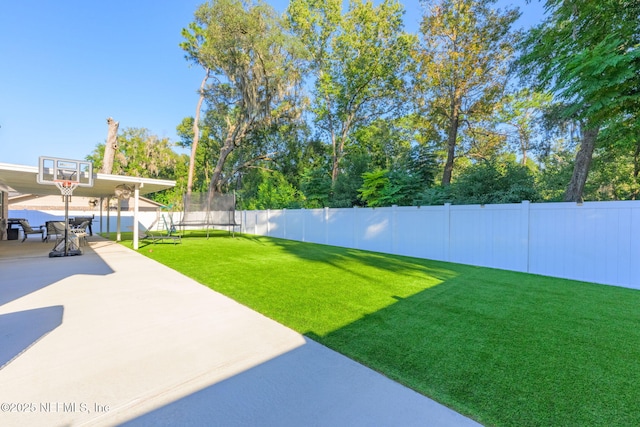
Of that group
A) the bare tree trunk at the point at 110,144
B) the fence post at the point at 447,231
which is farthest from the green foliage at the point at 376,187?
the bare tree trunk at the point at 110,144

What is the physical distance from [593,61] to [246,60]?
15.3m

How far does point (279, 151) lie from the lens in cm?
2169

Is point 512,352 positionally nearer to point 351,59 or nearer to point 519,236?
point 519,236

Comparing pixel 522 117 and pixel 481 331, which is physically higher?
pixel 522 117

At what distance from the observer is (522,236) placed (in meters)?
6.17

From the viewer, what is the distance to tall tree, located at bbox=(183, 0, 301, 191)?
48.8 ft

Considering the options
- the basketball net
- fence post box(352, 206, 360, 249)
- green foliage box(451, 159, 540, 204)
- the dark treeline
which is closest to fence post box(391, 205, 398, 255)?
the dark treeline

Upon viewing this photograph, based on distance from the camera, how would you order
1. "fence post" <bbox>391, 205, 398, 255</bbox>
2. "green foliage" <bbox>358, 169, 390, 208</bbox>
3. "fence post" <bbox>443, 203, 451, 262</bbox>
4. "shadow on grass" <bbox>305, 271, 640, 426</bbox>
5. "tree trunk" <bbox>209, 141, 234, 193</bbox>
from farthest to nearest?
"tree trunk" <bbox>209, 141, 234, 193</bbox> → "green foliage" <bbox>358, 169, 390, 208</bbox> → "fence post" <bbox>391, 205, 398, 255</bbox> → "fence post" <bbox>443, 203, 451, 262</bbox> → "shadow on grass" <bbox>305, 271, 640, 426</bbox>

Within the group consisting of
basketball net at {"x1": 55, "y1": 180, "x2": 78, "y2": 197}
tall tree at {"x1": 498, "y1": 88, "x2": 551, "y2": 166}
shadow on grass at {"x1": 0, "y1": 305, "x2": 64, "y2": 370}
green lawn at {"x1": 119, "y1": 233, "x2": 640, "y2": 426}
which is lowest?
shadow on grass at {"x1": 0, "y1": 305, "x2": 64, "y2": 370}

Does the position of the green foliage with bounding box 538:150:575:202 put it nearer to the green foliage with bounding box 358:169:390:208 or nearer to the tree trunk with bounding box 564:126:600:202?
the tree trunk with bounding box 564:126:600:202

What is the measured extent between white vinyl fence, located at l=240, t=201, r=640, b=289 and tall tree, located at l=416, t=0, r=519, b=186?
4500 mm

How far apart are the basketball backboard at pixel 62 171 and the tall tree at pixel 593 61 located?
444 inches

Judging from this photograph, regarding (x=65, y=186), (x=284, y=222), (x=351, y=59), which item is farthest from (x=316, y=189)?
(x=65, y=186)

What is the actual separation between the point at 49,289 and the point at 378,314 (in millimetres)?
4980
